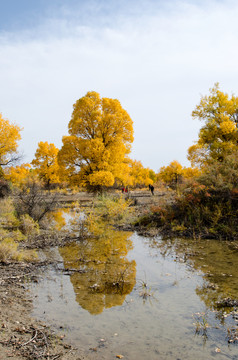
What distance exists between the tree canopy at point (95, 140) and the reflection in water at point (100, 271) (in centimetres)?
1523

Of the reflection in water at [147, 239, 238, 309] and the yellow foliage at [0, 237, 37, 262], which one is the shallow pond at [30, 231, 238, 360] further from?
the yellow foliage at [0, 237, 37, 262]

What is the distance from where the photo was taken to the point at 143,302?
211 inches

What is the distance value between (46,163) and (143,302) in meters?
47.9

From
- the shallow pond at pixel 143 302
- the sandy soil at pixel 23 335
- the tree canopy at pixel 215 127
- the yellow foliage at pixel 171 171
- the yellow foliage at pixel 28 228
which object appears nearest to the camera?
the sandy soil at pixel 23 335

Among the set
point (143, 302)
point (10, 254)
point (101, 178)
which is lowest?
point (143, 302)

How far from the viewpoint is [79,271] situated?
7184mm

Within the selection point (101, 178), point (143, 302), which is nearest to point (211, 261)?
point (143, 302)

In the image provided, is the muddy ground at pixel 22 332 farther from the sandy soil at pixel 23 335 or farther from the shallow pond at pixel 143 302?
the shallow pond at pixel 143 302

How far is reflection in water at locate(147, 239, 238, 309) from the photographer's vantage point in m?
5.72

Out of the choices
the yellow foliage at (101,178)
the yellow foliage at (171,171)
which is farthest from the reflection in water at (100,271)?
the yellow foliage at (171,171)

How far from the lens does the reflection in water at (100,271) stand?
5.54 metres

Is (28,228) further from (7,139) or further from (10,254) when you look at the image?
(7,139)

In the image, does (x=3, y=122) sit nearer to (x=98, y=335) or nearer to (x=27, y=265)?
(x=27, y=265)

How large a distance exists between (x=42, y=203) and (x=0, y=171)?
23.5m
